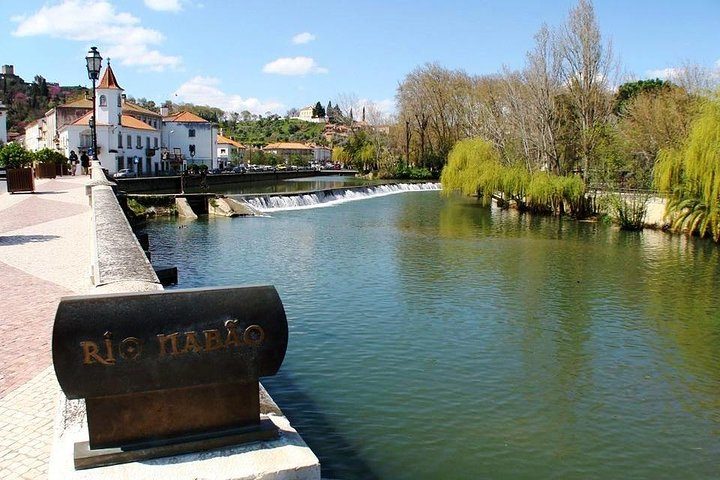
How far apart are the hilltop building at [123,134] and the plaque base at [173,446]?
5151 centimetres

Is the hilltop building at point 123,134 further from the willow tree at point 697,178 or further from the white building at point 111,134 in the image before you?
the willow tree at point 697,178

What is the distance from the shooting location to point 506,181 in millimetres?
37500

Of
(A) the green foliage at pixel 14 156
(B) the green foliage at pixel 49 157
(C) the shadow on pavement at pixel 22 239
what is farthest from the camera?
(A) the green foliage at pixel 14 156

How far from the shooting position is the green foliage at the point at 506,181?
34562mm

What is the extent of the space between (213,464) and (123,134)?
6774 centimetres

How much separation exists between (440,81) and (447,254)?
59262 mm

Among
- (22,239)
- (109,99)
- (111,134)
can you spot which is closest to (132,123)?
(111,134)

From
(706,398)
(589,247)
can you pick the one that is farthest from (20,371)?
(589,247)

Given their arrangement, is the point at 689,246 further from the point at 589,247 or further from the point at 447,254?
the point at 447,254

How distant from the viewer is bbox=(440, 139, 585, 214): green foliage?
1361 inches

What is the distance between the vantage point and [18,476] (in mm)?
4250

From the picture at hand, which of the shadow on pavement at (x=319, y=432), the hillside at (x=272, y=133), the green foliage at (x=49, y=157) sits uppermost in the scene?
the hillside at (x=272, y=133)

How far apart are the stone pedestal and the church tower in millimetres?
63689

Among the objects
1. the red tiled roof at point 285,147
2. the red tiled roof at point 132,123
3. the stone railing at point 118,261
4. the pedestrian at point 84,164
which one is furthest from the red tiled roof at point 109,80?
the red tiled roof at point 285,147
